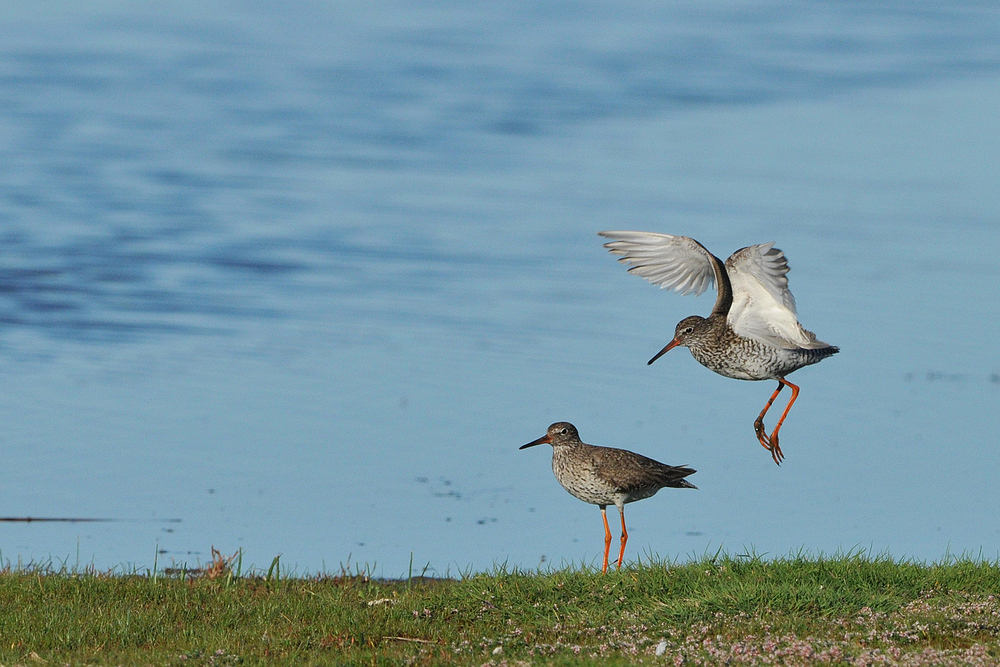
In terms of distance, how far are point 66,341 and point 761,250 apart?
11.2 metres

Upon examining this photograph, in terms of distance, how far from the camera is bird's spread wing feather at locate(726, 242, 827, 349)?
10.3 meters

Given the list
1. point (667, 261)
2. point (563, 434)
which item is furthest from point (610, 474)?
point (667, 261)

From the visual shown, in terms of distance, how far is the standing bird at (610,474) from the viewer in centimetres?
1098

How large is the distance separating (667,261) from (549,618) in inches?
110

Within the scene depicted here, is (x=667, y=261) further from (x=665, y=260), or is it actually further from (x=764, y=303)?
(x=764, y=303)

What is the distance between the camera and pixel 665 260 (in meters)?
10.7

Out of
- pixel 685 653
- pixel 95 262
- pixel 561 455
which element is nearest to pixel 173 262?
pixel 95 262

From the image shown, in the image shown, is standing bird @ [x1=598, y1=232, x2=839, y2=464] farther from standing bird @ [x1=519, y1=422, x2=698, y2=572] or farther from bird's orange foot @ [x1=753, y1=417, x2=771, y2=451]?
standing bird @ [x1=519, y1=422, x2=698, y2=572]

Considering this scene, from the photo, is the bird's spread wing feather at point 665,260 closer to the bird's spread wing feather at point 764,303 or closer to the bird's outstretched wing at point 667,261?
the bird's outstretched wing at point 667,261

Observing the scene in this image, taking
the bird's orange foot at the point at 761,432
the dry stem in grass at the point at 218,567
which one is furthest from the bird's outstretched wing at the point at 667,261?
the dry stem in grass at the point at 218,567

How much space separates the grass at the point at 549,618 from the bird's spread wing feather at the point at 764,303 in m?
1.53

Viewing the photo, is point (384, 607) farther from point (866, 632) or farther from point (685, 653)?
point (866, 632)

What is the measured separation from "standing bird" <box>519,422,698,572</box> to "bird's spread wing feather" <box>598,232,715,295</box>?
1312 mm

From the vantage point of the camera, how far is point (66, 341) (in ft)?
61.4
